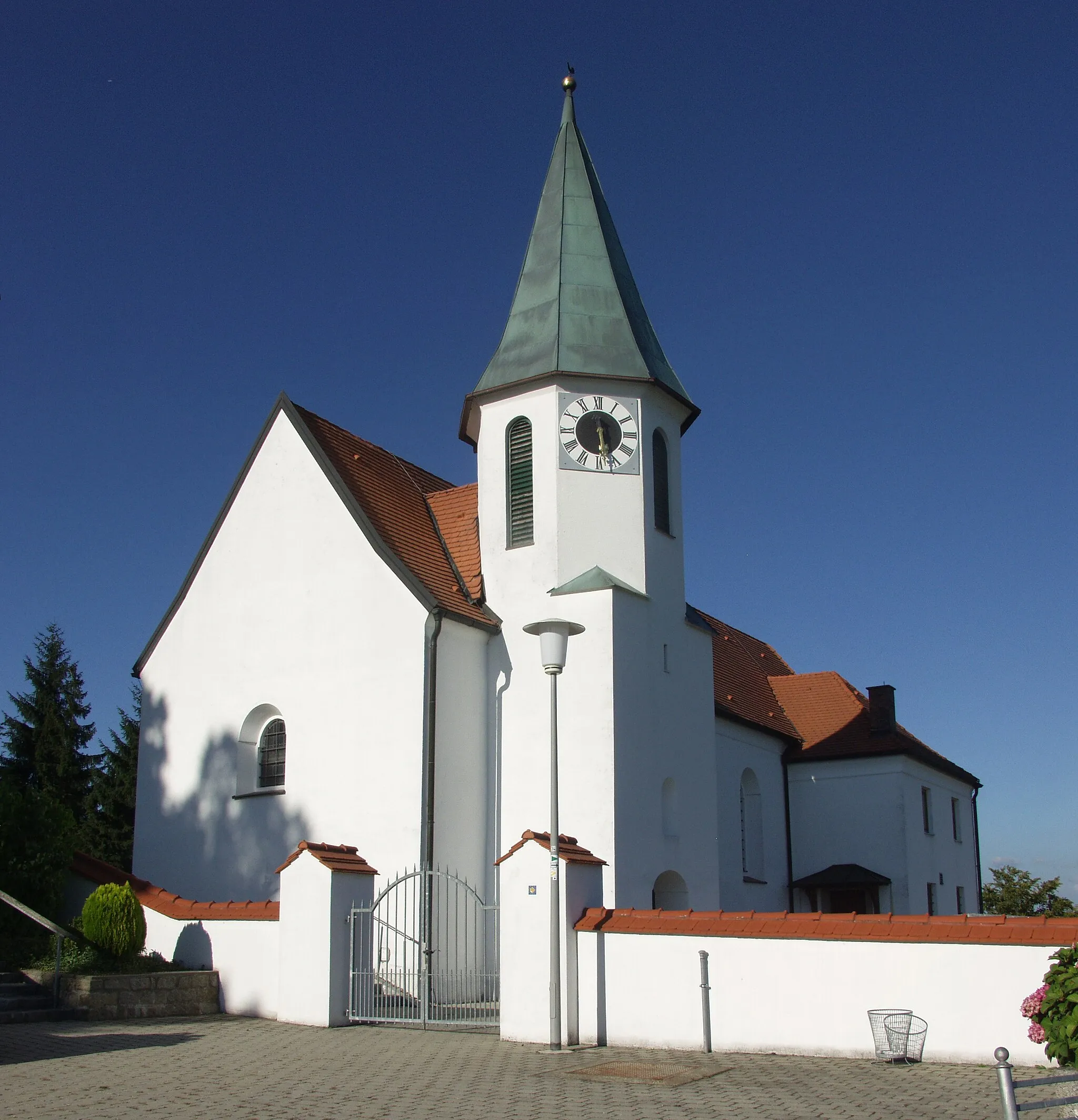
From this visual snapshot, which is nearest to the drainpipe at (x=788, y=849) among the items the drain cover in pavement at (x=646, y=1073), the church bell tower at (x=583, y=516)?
the church bell tower at (x=583, y=516)

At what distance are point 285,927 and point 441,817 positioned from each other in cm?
385

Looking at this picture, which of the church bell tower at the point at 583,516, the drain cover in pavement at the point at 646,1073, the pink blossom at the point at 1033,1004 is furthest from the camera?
the church bell tower at the point at 583,516

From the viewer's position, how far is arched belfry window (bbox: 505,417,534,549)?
20.2m

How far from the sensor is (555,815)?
12641mm

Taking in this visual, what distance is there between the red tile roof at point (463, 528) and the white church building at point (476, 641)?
0.05 m

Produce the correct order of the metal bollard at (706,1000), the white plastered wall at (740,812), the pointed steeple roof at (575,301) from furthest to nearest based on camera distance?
1. the white plastered wall at (740,812)
2. the pointed steeple roof at (575,301)
3. the metal bollard at (706,1000)

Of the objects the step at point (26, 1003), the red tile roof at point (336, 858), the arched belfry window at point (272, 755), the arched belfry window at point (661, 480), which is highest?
the arched belfry window at point (661, 480)

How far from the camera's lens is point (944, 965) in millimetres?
11117

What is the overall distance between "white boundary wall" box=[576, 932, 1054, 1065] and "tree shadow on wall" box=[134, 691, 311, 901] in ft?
24.8

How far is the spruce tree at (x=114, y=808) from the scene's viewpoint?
3228 centimetres

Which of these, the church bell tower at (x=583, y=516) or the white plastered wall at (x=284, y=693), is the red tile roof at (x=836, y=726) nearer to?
the church bell tower at (x=583, y=516)

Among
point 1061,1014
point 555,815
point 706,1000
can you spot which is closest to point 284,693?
point 555,815

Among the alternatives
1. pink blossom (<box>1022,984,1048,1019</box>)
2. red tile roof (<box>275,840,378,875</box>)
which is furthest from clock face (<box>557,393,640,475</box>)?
pink blossom (<box>1022,984,1048,1019</box>)

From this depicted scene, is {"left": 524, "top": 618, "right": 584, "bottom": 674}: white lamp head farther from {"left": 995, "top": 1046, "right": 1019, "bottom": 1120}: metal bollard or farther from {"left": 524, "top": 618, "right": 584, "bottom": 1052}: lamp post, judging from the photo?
{"left": 995, "top": 1046, "right": 1019, "bottom": 1120}: metal bollard
